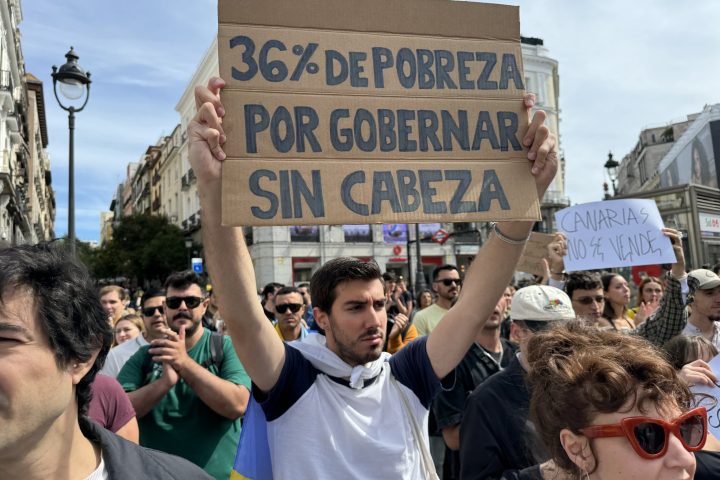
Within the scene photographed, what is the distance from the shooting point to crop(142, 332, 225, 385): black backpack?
11.0 feet

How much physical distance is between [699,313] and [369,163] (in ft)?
11.9

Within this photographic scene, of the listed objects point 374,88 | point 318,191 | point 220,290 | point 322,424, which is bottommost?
point 322,424

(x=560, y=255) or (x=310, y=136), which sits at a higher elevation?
(x=310, y=136)

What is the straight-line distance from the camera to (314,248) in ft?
116

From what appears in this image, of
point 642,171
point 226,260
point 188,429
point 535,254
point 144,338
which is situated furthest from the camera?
point 642,171

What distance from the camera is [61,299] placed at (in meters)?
1.62

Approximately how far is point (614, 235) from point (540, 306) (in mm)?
2988

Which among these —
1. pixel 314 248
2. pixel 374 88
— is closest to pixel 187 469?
pixel 374 88

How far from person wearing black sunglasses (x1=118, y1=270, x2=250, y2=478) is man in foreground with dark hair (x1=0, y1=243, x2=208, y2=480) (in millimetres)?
1267

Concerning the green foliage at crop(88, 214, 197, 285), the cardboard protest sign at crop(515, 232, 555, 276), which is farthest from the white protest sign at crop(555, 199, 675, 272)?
the green foliage at crop(88, 214, 197, 285)

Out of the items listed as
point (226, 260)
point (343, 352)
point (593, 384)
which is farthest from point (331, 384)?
point (593, 384)

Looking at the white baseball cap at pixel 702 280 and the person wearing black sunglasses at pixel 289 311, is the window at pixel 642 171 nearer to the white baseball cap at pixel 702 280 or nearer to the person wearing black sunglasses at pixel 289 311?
the white baseball cap at pixel 702 280

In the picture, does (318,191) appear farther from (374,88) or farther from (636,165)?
(636,165)

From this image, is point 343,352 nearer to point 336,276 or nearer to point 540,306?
point 336,276
